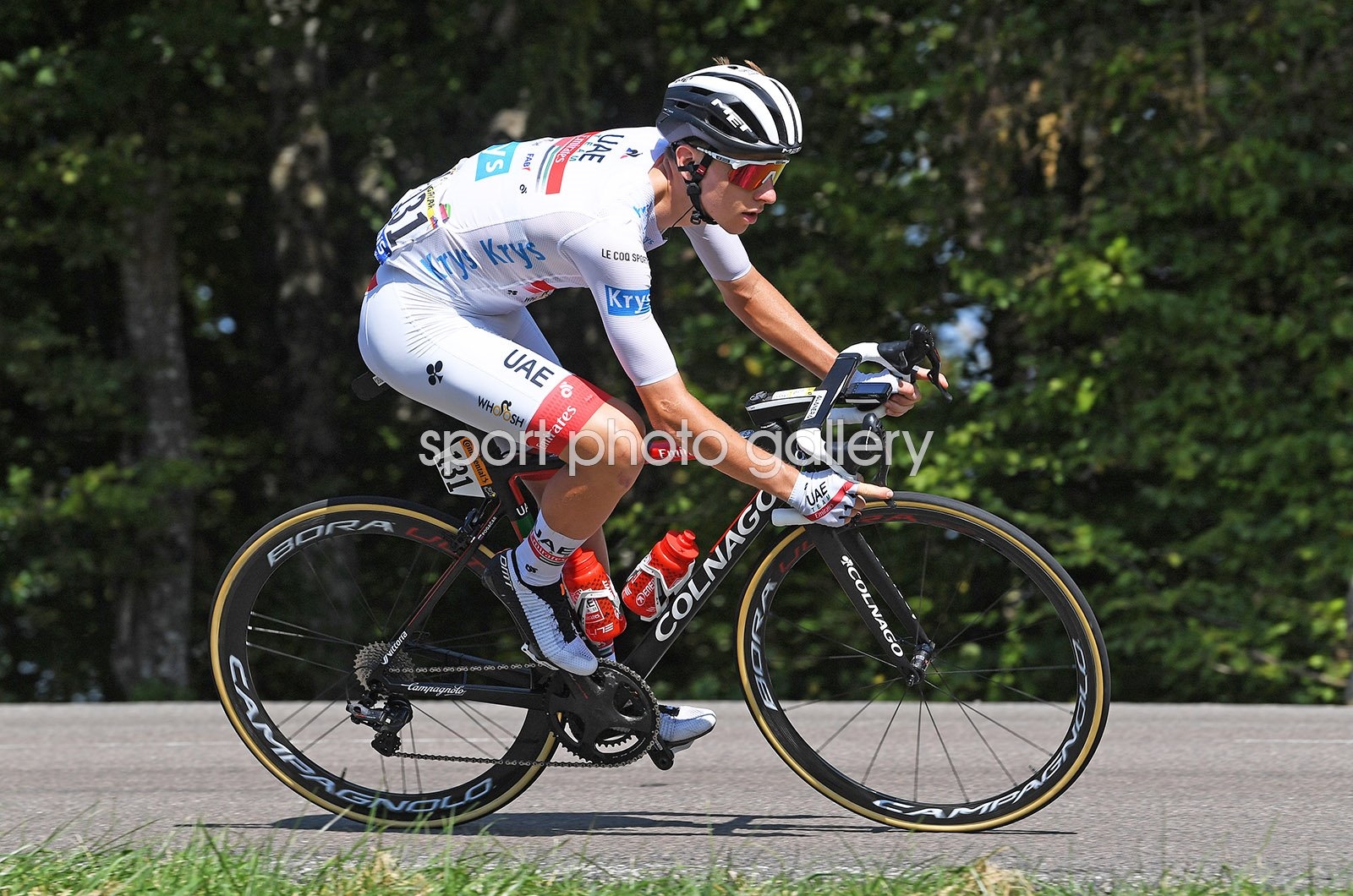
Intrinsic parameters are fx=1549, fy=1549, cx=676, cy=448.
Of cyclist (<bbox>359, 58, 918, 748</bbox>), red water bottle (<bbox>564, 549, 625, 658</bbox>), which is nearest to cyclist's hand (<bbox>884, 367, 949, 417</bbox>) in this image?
cyclist (<bbox>359, 58, 918, 748</bbox>)

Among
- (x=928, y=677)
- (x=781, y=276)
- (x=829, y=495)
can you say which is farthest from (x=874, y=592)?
(x=781, y=276)

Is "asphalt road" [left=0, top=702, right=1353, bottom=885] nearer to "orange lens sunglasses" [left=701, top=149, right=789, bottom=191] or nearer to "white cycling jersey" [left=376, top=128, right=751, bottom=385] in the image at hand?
"white cycling jersey" [left=376, top=128, right=751, bottom=385]

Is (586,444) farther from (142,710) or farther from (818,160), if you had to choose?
(818,160)

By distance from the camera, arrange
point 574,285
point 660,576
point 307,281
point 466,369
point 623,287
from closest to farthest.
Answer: point 623,287
point 466,369
point 574,285
point 660,576
point 307,281

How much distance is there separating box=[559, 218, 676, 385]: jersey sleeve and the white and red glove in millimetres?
461

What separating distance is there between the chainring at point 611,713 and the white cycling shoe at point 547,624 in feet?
0.16

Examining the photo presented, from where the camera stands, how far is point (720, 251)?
4.43 meters

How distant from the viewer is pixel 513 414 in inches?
159

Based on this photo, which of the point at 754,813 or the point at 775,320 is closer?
the point at 775,320

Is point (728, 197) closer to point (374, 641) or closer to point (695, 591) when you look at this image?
point (695, 591)

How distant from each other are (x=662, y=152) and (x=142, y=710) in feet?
17.7

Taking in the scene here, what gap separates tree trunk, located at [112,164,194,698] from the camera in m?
12.9

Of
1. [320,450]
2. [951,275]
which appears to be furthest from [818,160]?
[320,450]

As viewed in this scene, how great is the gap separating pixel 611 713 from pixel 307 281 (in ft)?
34.3
